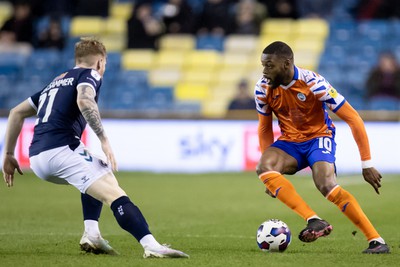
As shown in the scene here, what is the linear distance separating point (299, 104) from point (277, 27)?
1280cm

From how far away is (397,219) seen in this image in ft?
32.7

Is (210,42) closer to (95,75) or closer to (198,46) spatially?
(198,46)

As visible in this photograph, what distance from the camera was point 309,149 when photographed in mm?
7535

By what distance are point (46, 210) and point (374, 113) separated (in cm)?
741

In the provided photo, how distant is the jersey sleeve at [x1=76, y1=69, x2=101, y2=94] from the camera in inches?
267

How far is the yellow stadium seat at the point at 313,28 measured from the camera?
66.1 ft

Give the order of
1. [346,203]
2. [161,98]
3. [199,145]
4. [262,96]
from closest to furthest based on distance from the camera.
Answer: [346,203] → [262,96] → [199,145] → [161,98]

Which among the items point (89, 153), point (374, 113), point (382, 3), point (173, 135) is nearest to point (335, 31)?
point (382, 3)

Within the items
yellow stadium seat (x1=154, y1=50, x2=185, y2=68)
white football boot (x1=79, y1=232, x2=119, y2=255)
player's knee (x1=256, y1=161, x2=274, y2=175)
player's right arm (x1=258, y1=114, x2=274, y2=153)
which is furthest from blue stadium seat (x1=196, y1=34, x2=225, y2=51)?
white football boot (x1=79, y1=232, x2=119, y2=255)

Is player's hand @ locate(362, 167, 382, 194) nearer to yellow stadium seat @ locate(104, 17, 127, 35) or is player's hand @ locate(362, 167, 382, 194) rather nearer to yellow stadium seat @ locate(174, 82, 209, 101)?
yellow stadium seat @ locate(174, 82, 209, 101)

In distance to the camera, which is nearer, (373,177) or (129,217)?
(129,217)

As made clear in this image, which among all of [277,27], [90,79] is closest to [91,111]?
[90,79]

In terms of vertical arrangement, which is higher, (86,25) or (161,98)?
(86,25)

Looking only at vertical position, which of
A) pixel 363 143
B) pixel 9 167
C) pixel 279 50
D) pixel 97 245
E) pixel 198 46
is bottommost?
pixel 198 46
